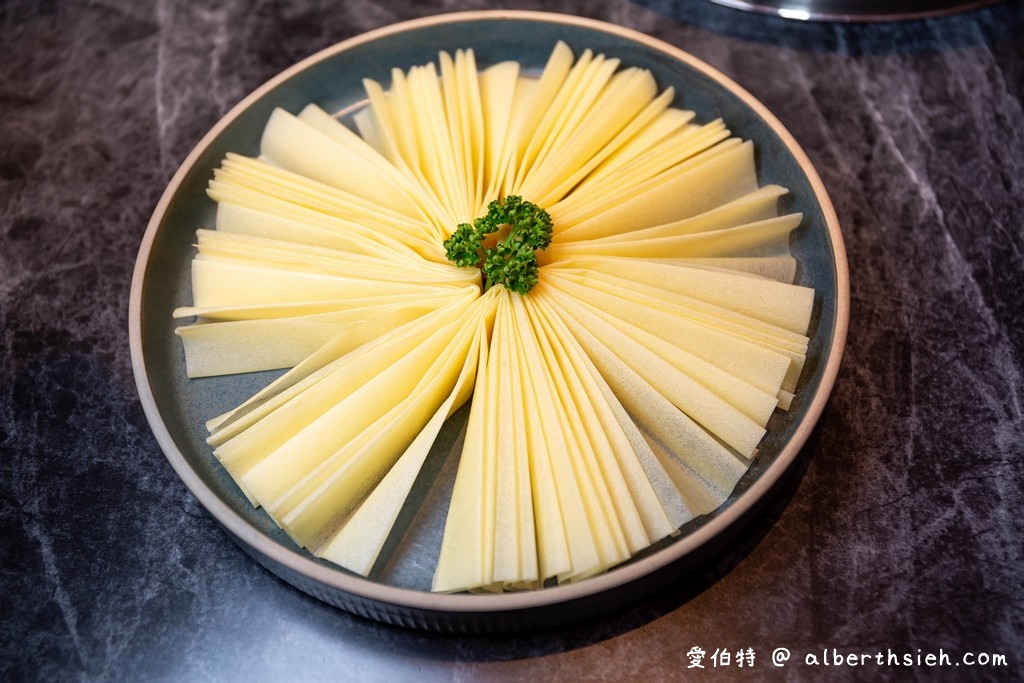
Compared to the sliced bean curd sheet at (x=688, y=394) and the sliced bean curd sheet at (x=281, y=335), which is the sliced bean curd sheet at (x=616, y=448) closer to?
the sliced bean curd sheet at (x=688, y=394)

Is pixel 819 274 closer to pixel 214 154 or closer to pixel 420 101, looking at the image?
pixel 420 101

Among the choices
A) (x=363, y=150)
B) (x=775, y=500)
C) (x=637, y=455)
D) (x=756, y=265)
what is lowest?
(x=775, y=500)

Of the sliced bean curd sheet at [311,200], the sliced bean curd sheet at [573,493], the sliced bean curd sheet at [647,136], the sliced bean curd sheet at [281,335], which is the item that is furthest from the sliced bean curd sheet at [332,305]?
the sliced bean curd sheet at [647,136]

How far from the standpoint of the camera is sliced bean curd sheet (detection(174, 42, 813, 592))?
146 centimetres

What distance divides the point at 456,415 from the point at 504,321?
20cm

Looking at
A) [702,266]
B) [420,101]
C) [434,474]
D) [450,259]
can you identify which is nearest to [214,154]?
[420,101]

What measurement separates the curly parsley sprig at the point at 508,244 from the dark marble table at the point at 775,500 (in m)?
0.60

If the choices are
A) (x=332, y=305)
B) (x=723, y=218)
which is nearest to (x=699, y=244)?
(x=723, y=218)

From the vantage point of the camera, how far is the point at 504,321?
1.60 metres

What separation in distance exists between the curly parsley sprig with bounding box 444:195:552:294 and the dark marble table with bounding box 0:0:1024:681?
60 centimetres

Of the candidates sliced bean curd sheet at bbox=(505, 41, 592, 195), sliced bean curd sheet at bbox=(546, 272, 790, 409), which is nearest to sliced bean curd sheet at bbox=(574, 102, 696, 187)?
sliced bean curd sheet at bbox=(505, 41, 592, 195)

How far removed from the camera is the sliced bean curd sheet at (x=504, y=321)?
57.5 inches

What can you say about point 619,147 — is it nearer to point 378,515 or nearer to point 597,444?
point 597,444

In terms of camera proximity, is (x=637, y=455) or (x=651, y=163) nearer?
(x=637, y=455)
